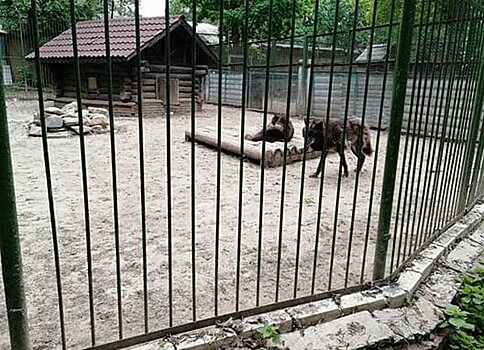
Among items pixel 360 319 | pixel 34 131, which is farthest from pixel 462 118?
pixel 34 131

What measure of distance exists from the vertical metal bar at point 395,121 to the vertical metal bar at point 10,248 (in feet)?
5.57

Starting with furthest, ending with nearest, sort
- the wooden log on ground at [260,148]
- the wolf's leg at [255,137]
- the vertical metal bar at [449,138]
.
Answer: the wolf's leg at [255,137], the wooden log on ground at [260,148], the vertical metal bar at [449,138]

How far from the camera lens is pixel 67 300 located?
1.96 metres

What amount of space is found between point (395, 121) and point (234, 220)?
180 centimetres

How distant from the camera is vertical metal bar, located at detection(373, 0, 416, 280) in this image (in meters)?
1.82

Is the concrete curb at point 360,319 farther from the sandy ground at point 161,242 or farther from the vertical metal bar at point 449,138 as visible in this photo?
the vertical metal bar at point 449,138

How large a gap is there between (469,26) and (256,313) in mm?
2328

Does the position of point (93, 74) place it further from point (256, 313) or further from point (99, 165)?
point (256, 313)

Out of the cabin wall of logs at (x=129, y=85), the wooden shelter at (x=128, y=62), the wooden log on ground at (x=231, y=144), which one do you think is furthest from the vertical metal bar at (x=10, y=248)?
the cabin wall of logs at (x=129, y=85)

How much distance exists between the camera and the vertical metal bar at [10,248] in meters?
1.12

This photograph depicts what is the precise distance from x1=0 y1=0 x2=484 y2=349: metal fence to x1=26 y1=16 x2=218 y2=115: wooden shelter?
21.8ft

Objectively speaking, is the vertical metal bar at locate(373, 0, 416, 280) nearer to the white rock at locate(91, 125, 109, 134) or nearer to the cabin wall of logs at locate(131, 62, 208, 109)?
the white rock at locate(91, 125, 109, 134)

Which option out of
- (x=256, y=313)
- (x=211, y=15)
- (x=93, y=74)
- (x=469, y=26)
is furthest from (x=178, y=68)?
(x=256, y=313)

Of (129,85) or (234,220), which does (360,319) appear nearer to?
(234,220)
